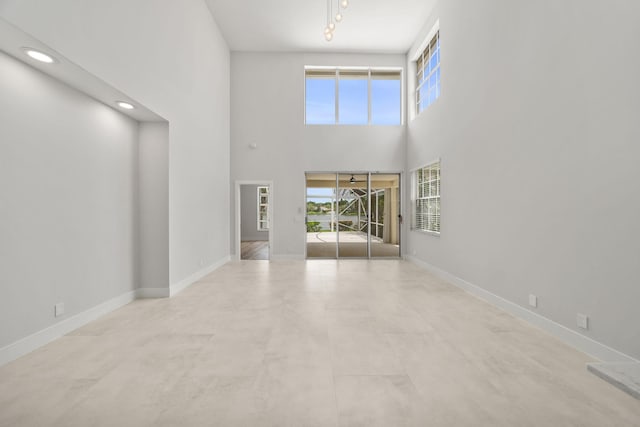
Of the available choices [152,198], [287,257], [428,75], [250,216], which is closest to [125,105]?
[152,198]

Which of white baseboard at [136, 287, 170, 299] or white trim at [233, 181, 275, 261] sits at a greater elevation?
white trim at [233, 181, 275, 261]

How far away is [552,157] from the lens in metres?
2.99

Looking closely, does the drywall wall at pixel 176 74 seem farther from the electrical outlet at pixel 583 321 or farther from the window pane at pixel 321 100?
the electrical outlet at pixel 583 321

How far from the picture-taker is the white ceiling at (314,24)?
19.4 ft

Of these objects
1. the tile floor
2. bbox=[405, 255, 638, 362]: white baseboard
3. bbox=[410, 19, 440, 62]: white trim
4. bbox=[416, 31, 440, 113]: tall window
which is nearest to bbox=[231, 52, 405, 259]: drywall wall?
bbox=[410, 19, 440, 62]: white trim

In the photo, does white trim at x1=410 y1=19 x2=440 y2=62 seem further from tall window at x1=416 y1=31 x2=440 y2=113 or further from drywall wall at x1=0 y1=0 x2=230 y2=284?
drywall wall at x1=0 y1=0 x2=230 y2=284

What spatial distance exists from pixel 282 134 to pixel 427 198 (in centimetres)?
388

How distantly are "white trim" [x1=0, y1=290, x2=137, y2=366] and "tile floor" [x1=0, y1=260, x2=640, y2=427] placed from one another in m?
0.09

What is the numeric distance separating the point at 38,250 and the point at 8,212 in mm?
427

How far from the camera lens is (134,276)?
4.19 meters

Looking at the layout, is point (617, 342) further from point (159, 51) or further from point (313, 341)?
point (159, 51)

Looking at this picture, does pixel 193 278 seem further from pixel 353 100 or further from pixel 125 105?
pixel 353 100

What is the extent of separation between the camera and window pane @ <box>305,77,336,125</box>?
7.82 meters

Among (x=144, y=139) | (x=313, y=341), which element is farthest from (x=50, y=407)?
(x=144, y=139)
